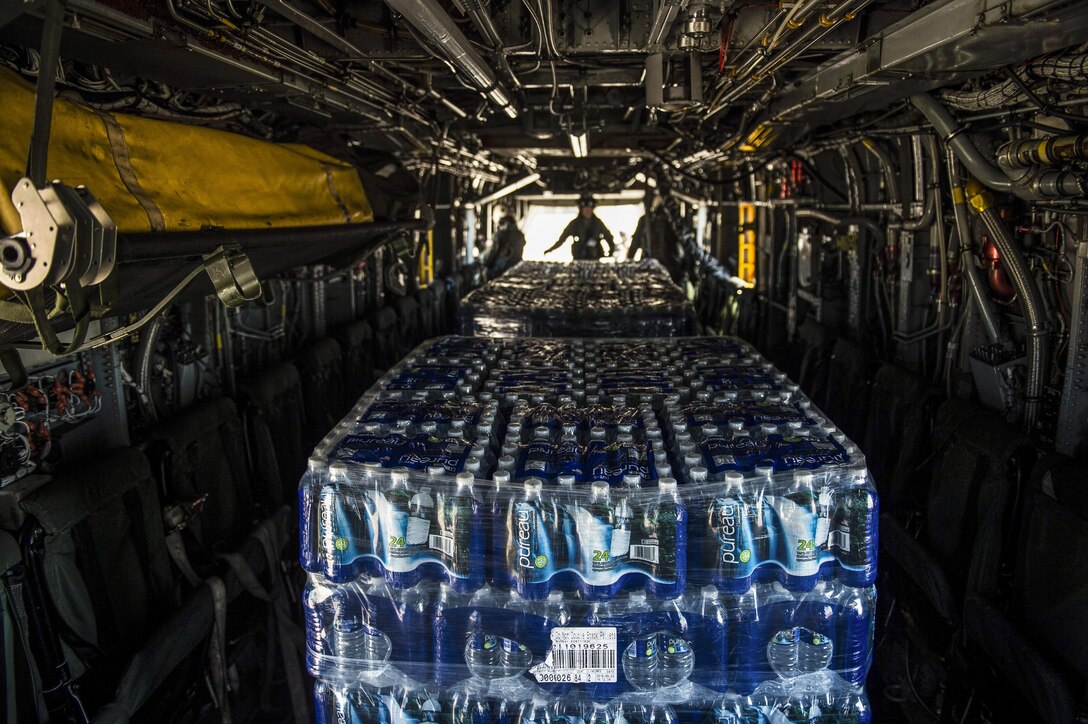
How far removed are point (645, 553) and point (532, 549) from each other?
0.37 meters

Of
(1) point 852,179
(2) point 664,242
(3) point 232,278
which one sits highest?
(1) point 852,179

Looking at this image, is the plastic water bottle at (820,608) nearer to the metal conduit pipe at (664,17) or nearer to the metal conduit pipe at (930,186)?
the metal conduit pipe at (664,17)

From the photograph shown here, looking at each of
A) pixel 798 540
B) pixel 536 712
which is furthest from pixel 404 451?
pixel 798 540

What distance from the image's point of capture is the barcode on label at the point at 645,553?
2.63m

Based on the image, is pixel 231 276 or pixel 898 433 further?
pixel 898 433

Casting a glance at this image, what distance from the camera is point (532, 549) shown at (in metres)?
2.63

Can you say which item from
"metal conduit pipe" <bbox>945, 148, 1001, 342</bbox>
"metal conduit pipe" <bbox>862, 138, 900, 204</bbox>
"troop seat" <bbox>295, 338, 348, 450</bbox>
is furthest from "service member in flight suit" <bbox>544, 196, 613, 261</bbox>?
"metal conduit pipe" <bbox>945, 148, 1001, 342</bbox>

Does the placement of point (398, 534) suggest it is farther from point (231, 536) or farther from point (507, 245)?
point (507, 245)

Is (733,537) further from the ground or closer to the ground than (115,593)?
further from the ground

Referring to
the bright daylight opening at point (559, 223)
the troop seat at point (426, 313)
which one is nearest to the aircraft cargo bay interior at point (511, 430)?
the troop seat at point (426, 313)

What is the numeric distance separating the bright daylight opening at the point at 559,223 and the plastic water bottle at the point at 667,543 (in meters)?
16.6

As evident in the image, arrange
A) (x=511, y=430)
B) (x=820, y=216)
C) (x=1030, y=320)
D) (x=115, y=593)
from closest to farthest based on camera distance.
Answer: (x=115, y=593) → (x=511, y=430) → (x=1030, y=320) → (x=820, y=216)

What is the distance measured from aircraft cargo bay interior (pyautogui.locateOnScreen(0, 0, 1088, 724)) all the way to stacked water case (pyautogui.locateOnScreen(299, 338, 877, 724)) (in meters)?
0.01

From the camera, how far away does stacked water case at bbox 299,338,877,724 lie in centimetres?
265
